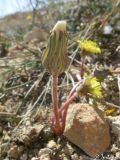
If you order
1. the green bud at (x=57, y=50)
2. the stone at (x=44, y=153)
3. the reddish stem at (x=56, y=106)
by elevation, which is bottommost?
the stone at (x=44, y=153)

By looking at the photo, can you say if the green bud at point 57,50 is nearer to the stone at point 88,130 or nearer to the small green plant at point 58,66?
the small green plant at point 58,66

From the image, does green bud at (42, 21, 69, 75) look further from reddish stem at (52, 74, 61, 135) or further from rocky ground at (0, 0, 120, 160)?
rocky ground at (0, 0, 120, 160)

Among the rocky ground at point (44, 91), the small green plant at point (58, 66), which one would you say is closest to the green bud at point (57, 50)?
the small green plant at point (58, 66)

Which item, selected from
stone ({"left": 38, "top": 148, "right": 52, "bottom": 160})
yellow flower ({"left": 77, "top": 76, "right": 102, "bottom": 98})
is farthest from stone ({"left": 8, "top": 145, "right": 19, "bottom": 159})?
yellow flower ({"left": 77, "top": 76, "right": 102, "bottom": 98})

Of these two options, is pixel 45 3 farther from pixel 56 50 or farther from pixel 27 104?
pixel 56 50

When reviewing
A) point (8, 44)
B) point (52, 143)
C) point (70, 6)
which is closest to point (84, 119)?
point (52, 143)

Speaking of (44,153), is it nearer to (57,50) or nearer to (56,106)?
(56,106)
